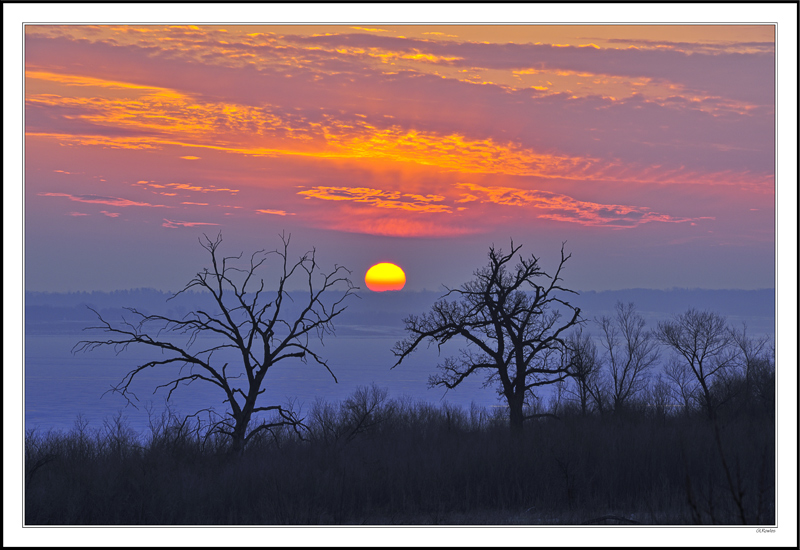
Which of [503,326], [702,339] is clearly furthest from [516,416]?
[702,339]

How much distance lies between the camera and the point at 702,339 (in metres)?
55.6

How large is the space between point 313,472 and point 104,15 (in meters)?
12.2

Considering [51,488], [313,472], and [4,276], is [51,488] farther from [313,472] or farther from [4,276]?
[4,276]

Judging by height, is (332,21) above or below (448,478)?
above

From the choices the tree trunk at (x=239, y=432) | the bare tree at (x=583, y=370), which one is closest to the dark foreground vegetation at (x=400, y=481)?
the tree trunk at (x=239, y=432)

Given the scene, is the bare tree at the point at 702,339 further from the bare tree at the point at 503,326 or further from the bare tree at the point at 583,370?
the bare tree at the point at 503,326

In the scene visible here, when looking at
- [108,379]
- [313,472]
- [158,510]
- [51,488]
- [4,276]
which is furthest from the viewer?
[108,379]

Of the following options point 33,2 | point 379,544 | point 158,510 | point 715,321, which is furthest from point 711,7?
point 715,321

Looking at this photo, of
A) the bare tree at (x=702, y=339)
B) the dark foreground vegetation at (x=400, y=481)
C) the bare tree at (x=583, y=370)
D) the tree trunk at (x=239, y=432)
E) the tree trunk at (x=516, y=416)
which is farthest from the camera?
the bare tree at (x=702, y=339)

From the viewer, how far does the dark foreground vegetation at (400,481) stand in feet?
49.6

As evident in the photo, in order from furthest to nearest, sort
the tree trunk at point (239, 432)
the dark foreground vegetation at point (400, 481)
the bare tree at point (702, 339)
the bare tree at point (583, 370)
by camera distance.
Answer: the bare tree at point (702, 339), the bare tree at point (583, 370), the tree trunk at point (239, 432), the dark foreground vegetation at point (400, 481)

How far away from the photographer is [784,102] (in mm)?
10695

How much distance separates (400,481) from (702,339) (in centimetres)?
4620

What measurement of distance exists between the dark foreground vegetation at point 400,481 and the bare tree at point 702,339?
3350 cm
